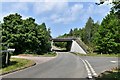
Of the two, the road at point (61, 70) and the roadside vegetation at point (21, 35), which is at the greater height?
the roadside vegetation at point (21, 35)

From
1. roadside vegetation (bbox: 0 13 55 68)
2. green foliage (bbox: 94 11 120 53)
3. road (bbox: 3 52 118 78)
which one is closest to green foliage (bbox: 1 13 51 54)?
roadside vegetation (bbox: 0 13 55 68)

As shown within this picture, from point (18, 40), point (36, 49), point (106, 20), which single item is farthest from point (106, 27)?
point (18, 40)

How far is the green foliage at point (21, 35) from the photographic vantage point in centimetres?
5951

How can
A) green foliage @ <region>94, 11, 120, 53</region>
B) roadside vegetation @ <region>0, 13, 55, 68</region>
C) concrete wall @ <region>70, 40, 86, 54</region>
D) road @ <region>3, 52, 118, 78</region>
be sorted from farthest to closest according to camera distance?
concrete wall @ <region>70, 40, 86, 54</region>, green foliage @ <region>94, 11, 120, 53</region>, roadside vegetation @ <region>0, 13, 55, 68</region>, road @ <region>3, 52, 118, 78</region>

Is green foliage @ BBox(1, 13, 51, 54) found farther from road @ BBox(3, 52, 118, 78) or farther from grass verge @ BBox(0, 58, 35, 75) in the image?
road @ BBox(3, 52, 118, 78)

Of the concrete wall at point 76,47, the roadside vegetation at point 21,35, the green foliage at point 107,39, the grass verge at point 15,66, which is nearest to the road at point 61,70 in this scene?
the grass verge at point 15,66

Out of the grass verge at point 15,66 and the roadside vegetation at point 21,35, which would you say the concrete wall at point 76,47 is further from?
the grass verge at point 15,66

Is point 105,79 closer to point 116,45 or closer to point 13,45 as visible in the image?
point 13,45

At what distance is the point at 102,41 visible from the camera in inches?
2980

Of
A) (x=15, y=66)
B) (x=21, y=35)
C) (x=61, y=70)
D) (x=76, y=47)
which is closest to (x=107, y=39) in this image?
(x=76, y=47)

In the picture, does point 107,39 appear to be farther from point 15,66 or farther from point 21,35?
point 15,66

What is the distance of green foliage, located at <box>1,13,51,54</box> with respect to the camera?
5951cm

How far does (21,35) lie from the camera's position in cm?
6009

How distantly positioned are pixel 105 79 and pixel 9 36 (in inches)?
1782
